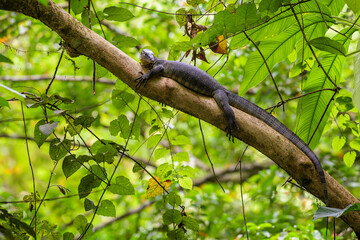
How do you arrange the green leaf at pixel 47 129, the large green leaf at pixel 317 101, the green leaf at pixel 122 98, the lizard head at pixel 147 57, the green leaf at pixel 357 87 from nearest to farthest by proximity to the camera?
the green leaf at pixel 47 129, the green leaf at pixel 357 87, the green leaf at pixel 122 98, the lizard head at pixel 147 57, the large green leaf at pixel 317 101

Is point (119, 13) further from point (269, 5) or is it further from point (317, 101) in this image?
point (317, 101)

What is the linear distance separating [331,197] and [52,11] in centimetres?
173

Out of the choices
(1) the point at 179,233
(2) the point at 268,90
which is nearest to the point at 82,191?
(1) the point at 179,233

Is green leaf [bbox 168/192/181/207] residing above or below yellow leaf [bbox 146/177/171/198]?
below

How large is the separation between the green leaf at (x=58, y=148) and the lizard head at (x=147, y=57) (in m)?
0.78

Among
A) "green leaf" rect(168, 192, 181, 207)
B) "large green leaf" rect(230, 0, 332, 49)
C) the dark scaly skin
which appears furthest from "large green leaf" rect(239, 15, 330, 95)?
"green leaf" rect(168, 192, 181, 207)

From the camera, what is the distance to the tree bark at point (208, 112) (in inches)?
70.8

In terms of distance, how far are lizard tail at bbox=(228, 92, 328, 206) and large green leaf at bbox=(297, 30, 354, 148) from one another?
1.04ft

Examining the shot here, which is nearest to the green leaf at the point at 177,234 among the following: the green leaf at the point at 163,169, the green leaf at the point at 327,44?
the green leaf at the point at 163,169

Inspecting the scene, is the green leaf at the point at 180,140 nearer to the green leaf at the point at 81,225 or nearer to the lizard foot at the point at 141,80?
the lizard foot at the point at 141,80

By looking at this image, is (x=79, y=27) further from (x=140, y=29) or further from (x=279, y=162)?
(x=140, y=29)

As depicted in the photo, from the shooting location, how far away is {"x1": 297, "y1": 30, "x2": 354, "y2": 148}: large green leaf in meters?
2.44

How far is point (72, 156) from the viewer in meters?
1.74

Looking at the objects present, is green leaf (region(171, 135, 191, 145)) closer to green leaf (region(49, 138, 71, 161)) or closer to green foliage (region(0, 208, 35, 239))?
green leaf (region(49, 138, 71, 161))
